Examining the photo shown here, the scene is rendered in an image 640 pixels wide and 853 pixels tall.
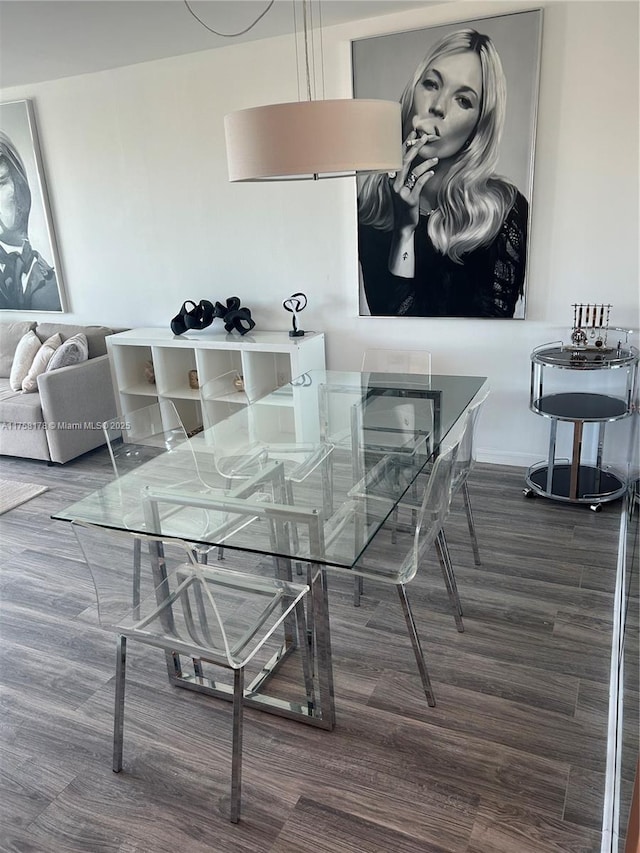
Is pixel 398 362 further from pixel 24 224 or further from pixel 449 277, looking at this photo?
pixel 24 224

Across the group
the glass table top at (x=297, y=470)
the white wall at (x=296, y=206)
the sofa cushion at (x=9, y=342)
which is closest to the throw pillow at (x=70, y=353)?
the white wall at (x=296, y=206)

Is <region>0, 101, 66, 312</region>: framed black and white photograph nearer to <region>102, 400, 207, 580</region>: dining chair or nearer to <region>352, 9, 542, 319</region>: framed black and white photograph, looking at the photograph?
<region>352, 9, 542, 319</region>: framed black and white photograph

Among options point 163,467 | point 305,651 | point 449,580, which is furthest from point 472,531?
point 163,467

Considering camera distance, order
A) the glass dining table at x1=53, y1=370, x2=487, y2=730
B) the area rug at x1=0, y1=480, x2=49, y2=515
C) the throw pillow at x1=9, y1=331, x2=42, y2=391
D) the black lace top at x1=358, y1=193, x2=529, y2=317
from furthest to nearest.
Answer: the throw pillow at x1=9, y1=331, x2=42, y2=391 < the area rug at x1=0, y1=480, x2=49, y2=515 < the black lace top at x1=358, y1=193, x2=529, y2=317 < the glass dining table at x1=53, y1=370, x2=487, y2=730

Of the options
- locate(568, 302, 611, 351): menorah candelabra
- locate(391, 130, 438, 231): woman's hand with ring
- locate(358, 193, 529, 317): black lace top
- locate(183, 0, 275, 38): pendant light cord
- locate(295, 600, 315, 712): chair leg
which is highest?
locate(183, 0, 275, 38): pendant light cord

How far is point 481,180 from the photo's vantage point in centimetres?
340

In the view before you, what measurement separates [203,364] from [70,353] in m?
0.95

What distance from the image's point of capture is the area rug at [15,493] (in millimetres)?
3732

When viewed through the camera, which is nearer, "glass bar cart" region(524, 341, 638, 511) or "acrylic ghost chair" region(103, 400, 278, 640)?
"acrylic ghost chair" region(103, 400, 278, 640)

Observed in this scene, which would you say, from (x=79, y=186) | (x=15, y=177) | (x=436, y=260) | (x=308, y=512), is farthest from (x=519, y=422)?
(x=15, y=177)

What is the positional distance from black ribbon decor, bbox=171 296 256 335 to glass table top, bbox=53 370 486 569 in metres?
1.05

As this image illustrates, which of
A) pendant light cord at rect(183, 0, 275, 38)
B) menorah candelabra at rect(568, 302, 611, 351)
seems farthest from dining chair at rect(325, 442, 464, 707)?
pendant light cord at rect(183, 0, 275, 38)

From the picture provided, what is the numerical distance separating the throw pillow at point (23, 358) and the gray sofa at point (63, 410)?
0.27 ft

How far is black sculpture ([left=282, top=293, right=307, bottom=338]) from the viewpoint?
4016 millimetres
